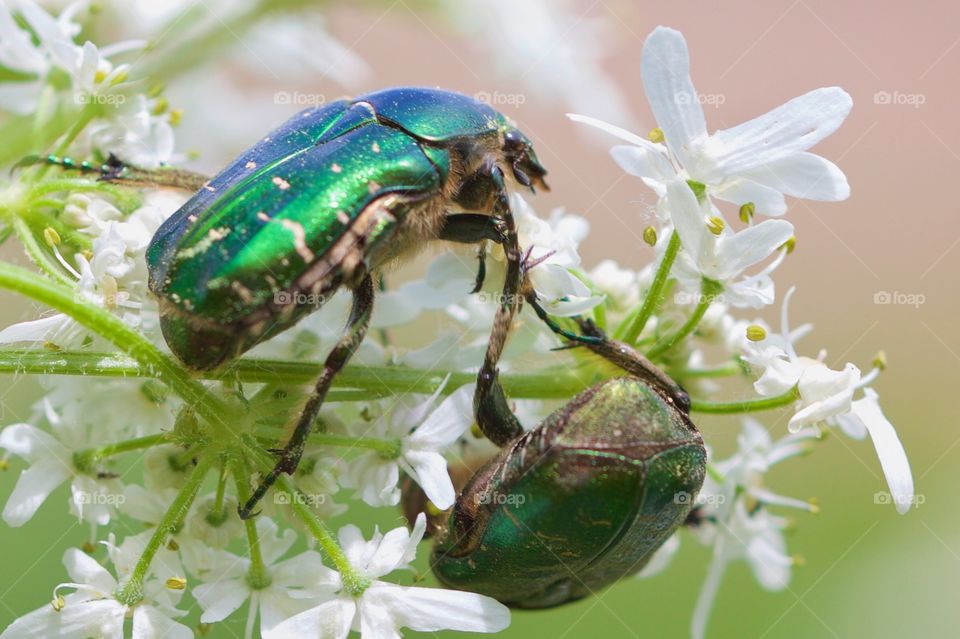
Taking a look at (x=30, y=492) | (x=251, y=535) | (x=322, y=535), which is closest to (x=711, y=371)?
(x=322, y=535)

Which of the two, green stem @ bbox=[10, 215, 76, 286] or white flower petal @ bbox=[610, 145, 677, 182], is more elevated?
white flower petal @ bbox=[610, 145, 677, 182]

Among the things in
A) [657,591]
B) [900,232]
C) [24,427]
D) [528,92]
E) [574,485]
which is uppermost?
[574,485]

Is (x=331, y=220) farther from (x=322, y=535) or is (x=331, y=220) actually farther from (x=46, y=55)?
(x=46, y=55)

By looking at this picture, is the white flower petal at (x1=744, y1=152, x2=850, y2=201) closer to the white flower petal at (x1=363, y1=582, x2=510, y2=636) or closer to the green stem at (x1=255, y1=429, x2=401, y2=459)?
the green stem at (x1=255, y1=429, x2=401, y2=459)

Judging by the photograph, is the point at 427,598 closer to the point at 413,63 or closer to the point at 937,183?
the point at 413,63

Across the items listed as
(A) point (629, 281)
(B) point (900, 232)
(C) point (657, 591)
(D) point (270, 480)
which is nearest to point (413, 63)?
(B) point (900, 232)

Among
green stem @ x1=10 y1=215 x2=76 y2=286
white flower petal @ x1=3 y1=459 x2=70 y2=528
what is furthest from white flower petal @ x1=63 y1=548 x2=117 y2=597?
green stem @ x1=10 y1=215 x2=76 y2=286
